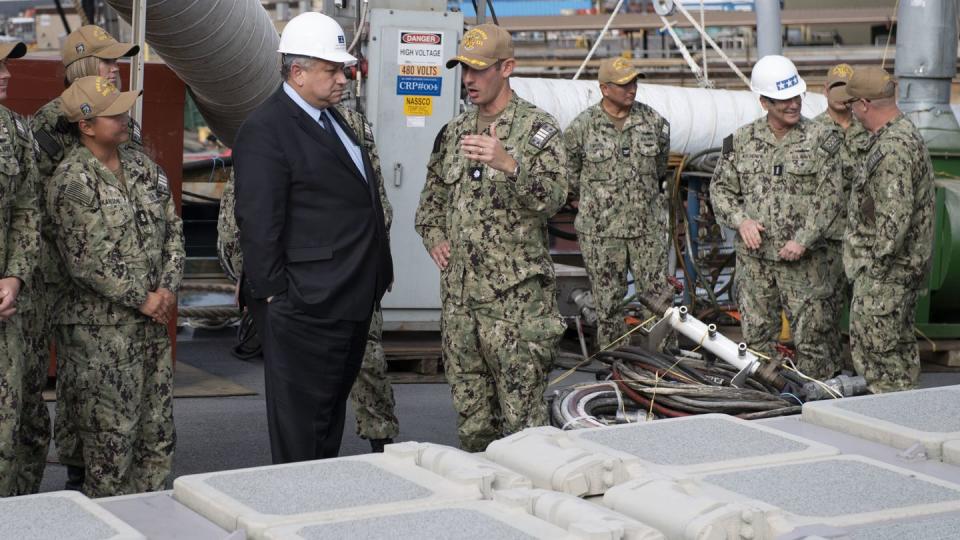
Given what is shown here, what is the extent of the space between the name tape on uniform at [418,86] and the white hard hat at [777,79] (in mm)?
1752

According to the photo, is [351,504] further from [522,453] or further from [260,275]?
[260,275]

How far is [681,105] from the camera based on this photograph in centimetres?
958

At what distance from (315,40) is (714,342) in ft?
8.19

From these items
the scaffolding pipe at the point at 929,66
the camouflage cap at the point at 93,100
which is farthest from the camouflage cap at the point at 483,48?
the scaffolding pipe at the point at 929,66

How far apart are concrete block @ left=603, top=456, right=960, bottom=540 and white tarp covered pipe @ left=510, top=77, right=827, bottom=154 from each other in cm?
676

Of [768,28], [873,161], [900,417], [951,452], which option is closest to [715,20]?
[768,28]

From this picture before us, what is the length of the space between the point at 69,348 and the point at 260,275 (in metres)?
0.92

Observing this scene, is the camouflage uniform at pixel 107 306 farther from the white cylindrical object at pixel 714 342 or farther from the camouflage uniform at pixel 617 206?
the camouflage uniform at pixel 617 206

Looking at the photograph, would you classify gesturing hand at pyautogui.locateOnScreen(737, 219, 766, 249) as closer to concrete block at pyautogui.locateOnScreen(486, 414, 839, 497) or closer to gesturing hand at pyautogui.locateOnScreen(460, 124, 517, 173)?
gesturing hand at pyautogui.locateOnScreen(460, 124, 517, 173)

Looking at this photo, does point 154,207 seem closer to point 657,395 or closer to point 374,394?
point 374,394

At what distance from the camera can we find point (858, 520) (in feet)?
6.78

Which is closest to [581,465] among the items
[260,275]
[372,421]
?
[260,275]

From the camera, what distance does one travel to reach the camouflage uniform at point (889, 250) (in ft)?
21.0

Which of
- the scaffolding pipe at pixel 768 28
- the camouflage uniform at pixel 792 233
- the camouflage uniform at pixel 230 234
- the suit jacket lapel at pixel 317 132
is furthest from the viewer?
the scaffolding pipe at pixel 768 28
